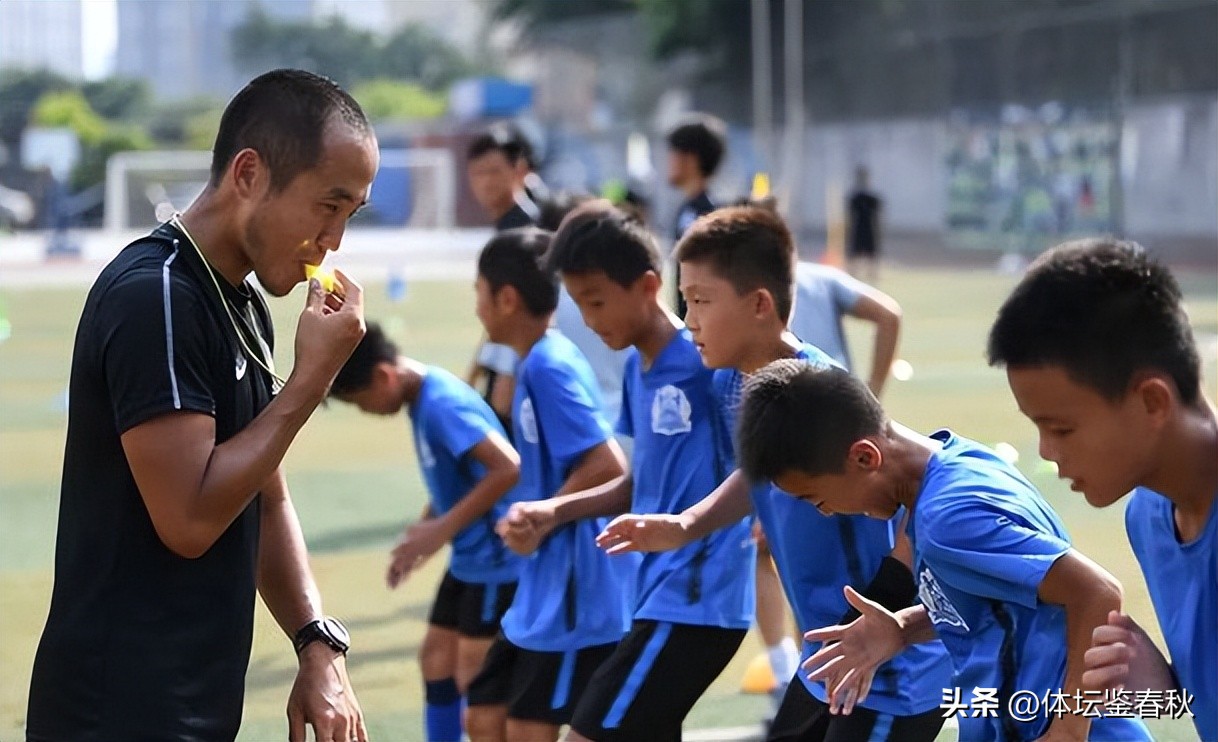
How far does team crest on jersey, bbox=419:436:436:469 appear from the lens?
17.6ft

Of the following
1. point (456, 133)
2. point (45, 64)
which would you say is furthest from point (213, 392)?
point (45, 64)

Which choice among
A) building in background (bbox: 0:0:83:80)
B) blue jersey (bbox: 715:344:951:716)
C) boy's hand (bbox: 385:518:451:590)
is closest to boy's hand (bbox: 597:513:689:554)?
blue jersey (bbox: 715:344:951:716)

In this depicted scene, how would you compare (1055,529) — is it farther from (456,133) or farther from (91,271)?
(456,133)

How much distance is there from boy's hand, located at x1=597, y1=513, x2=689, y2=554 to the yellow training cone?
90.9 inches

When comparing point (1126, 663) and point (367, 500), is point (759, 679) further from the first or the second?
point (367, 500)

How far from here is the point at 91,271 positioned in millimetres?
34312

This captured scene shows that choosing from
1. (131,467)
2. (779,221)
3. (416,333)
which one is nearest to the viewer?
(131,467)

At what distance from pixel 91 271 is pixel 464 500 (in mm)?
31124

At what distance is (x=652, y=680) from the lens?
13.9ft

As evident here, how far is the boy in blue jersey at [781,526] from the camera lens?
12.2 feet

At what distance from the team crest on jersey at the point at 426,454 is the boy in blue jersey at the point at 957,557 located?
2.04m

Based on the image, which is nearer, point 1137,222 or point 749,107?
point 1137,222

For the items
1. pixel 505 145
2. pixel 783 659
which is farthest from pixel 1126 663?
pixel 505 145

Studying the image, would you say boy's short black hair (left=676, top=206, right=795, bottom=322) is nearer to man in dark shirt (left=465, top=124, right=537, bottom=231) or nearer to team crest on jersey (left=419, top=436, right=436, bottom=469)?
team crest on jersey (left=419, top=436, right=436, bottom=469)
